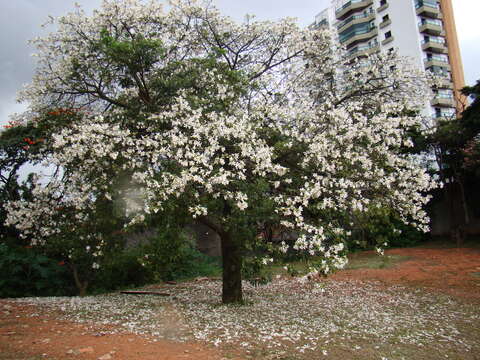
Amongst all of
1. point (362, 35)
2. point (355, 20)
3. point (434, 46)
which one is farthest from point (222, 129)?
point (355, 20)

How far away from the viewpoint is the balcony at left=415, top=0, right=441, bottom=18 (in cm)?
4928

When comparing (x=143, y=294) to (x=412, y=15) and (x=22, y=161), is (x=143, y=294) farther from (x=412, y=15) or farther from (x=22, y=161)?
(x=412, y=15)

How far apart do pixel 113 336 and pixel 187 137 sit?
389 cm

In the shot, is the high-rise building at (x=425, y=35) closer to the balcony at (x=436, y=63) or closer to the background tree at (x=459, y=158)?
the balcony at (x=436, y=63)

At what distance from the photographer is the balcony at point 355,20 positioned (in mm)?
55144

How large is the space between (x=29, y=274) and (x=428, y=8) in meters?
54.3

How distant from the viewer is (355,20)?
185 ft

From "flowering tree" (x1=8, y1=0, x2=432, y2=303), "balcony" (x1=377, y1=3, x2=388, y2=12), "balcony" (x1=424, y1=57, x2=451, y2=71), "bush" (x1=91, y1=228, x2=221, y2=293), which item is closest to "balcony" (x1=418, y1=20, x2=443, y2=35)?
"balcony" (x1=424, y1=57, x2=451, y2=71)

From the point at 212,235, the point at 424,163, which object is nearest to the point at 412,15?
the point at 424,163

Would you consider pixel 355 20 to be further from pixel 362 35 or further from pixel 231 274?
pixel 231 274

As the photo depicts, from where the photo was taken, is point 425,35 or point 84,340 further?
point 425,35

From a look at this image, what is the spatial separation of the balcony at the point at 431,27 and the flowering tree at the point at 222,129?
1781 inches

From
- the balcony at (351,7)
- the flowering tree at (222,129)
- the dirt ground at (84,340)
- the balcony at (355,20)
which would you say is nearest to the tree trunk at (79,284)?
the dirt ground at (84,340)

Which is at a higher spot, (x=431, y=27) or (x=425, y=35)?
(x=431, y=27)
